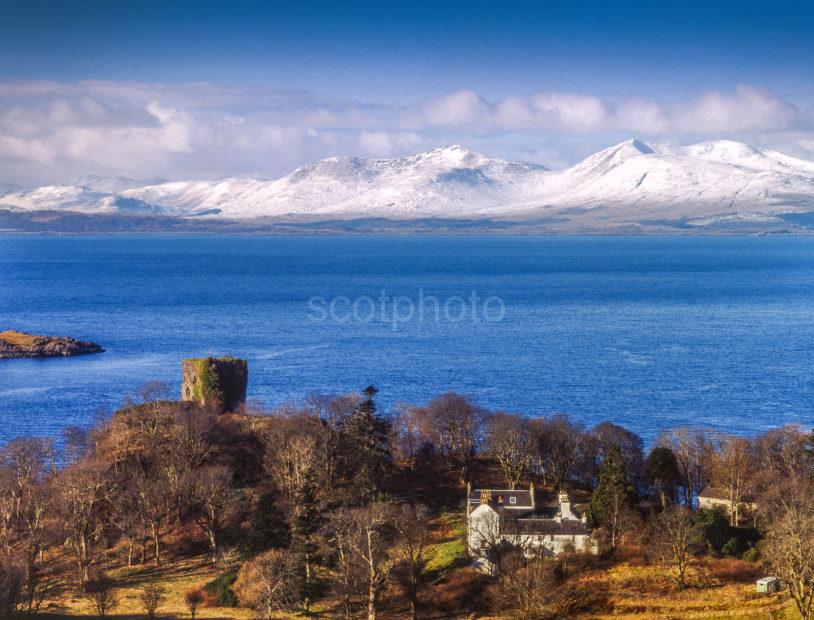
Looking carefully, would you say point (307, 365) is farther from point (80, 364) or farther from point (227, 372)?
point (227, 372)

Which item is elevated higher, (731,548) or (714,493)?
(714,493)

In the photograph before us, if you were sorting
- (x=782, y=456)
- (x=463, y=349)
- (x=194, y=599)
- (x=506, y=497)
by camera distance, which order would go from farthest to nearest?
(x=463, y=349) < (x=782, y=456) < (x=506, y=497) < (x=194, y=599)

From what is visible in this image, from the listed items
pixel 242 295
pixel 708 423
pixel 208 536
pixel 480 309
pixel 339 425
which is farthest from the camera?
pixel 242 295

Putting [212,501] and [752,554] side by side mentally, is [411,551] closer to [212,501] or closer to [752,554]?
[212,501]

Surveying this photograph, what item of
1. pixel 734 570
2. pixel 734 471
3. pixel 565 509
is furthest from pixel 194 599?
pixel 734 471

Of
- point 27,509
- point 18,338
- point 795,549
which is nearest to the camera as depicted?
point 795,549

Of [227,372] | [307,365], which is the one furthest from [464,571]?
[307,365]

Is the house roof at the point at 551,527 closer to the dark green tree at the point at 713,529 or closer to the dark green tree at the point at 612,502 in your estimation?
the dark green tree at the point at 612,502
